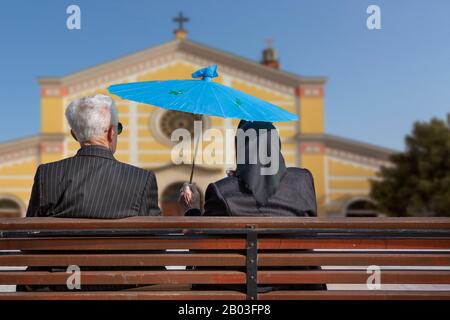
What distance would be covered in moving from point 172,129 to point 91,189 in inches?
766

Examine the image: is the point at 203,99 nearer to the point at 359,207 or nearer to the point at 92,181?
the point at 92,181

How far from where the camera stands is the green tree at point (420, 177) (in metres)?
19.1

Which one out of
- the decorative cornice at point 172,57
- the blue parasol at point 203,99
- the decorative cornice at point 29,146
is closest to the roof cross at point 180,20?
the decorative cornice at point 172,57

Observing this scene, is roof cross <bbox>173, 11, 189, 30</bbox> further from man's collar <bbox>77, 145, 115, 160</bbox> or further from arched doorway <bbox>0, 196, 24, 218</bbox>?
man's collar <bbox>77, 145, 115, 160</bbox>

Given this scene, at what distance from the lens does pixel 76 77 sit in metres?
22.4

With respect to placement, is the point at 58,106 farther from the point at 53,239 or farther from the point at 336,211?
the point at 53,239

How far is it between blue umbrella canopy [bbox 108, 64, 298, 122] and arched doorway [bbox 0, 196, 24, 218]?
1939cm

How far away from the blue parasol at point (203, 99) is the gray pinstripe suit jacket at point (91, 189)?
27.3 inches

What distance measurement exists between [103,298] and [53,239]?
0.39 metres

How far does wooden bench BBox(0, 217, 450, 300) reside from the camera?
2432mm

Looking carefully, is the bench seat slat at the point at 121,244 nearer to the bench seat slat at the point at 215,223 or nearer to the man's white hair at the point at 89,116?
the bench seat slat at the point at 215,223
